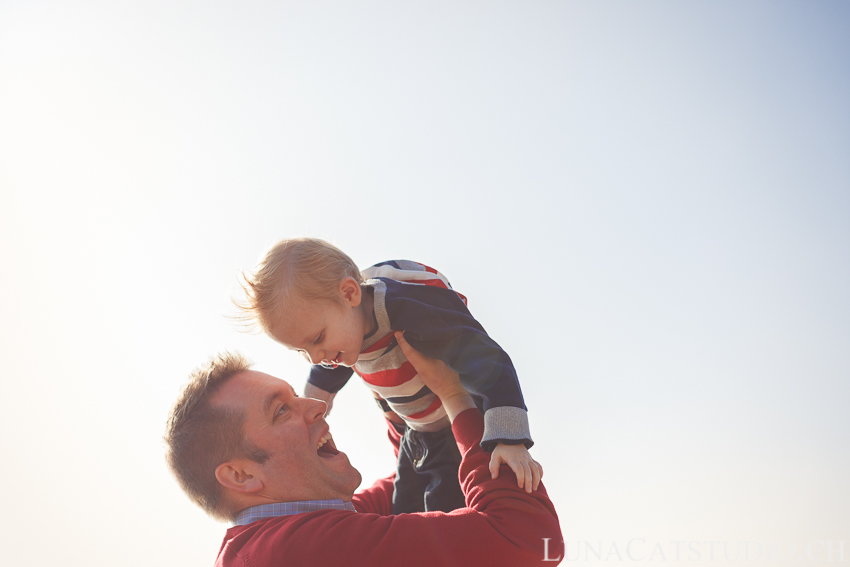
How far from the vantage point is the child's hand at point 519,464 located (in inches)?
51.7

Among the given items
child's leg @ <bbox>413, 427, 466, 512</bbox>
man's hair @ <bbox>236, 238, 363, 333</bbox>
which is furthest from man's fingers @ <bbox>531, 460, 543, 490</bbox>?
man's hair @ <bbox>236, 238, 363, 333</bbox>

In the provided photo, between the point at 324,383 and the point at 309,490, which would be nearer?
the point at 309,490

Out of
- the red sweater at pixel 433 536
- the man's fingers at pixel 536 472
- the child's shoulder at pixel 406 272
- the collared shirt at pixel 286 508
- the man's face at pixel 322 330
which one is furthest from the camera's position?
the child's shoulder at pixel 406 272

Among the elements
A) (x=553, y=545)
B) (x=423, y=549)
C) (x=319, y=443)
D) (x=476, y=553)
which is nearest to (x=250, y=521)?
(x=319, y=443)

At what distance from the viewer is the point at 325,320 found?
63.2 inches

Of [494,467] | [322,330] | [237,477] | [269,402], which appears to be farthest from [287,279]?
[494,467]

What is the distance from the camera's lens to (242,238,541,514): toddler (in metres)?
1.40

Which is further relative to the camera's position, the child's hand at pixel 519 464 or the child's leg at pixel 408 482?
the child's leg at pixel 408 482

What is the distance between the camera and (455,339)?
4.92 ft

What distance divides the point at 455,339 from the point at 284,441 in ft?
1.78

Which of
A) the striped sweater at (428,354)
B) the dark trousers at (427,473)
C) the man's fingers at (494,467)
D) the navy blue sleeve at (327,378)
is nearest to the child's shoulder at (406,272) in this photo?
the striped sweater at (428,354)

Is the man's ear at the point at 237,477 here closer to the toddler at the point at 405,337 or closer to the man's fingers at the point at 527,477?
the toddler at the point at 405,337

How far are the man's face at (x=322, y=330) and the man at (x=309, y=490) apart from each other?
13cm

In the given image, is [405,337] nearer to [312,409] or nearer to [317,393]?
[312,409]
